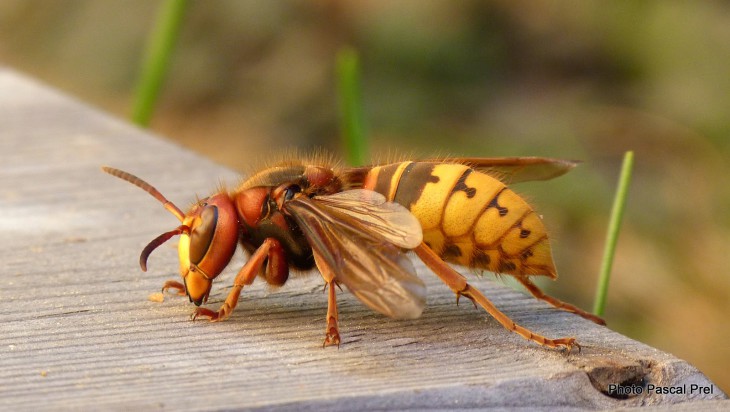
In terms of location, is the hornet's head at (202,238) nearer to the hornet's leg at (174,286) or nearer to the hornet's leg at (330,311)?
the hornet's leg at (174,286)

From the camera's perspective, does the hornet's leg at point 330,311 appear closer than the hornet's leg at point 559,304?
Yes

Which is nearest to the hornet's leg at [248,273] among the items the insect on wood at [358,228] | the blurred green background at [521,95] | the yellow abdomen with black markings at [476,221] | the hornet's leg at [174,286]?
the insect on wood at [358,228]

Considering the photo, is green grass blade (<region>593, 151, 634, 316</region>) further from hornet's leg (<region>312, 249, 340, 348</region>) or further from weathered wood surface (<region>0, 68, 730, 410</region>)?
hornet's leg (<region>312, 249, 340, 348</region>)

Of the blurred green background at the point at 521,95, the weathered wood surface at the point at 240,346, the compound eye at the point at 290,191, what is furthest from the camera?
the blurred green background at the point at 521,95

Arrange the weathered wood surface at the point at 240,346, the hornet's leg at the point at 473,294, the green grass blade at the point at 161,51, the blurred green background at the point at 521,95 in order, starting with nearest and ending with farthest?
the weathered wood surface at the point at 240,346, the hornet's leg at the point at 473,294, the green grass blade at the point at 161,51, the blurred green background at the point at 521,95

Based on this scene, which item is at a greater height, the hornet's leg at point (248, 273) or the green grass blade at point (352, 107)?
the green grass blade at point (352, 107)

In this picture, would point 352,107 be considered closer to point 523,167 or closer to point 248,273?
point 523,167

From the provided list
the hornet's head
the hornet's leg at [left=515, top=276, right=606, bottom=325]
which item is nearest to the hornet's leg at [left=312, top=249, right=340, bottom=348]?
the hornet's head
